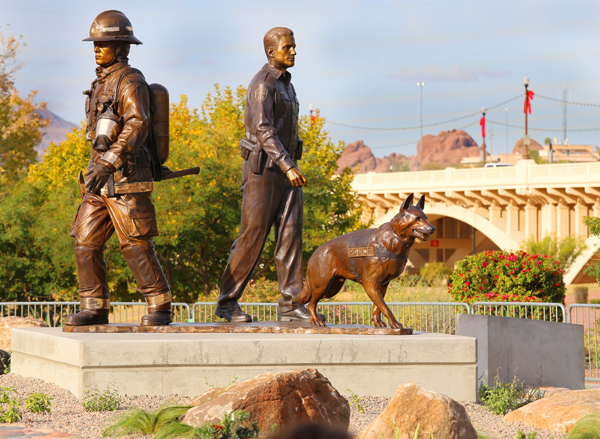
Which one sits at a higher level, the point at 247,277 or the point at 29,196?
the point at 29,196

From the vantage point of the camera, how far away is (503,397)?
7.11m

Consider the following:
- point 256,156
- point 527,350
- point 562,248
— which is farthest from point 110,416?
point 562,248

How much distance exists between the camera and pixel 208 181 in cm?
2036

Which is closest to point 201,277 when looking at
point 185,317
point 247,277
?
point 185,317

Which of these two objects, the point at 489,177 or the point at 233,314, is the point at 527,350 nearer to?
the point at 233,314

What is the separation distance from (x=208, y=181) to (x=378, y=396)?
13871 millimetres

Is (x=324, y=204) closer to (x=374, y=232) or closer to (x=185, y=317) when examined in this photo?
(x=185, y=317)

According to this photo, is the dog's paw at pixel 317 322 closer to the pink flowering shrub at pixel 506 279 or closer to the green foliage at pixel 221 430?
the green foliage at pixel 221 430

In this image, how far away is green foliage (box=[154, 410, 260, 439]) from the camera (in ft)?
16.4

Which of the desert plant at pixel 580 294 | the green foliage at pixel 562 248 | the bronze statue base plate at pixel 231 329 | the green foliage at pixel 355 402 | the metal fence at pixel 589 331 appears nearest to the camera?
the green foliage at pixel 355 402

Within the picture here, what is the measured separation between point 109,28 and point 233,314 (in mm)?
2835

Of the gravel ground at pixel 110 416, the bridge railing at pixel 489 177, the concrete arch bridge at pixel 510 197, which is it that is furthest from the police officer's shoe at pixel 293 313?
the bridge railing at pixel 489 177

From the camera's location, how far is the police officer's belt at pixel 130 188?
7230 mm

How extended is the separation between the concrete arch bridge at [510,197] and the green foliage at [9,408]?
1283 inches
